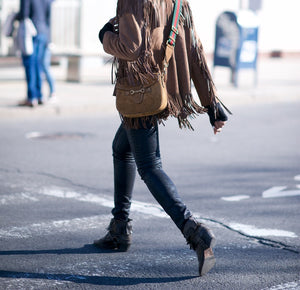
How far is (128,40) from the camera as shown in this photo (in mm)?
4051

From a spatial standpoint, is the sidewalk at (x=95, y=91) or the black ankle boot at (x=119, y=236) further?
the sidewalk at (x=95, y=91)

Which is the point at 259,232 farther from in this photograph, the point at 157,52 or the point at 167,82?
the point at 157,52

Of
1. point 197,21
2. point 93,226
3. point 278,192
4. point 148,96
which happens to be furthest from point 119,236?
point 197,21

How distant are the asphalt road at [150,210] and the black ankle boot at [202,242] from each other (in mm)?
→ 93

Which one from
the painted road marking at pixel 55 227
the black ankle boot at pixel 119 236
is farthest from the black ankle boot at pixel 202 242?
the painted road marking at pixel 55 227

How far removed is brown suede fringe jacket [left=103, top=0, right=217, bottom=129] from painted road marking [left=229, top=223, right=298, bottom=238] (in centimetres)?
107

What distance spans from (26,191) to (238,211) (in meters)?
1.88

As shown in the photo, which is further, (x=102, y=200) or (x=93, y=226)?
(x=102, y=200)

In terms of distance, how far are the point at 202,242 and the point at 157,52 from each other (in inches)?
45.0

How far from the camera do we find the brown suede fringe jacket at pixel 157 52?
4062 millimetres

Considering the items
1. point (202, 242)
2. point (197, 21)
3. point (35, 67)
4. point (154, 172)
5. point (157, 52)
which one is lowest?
point (202, 242)

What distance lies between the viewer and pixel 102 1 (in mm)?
19203

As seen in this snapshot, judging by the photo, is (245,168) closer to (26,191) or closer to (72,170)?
(72,170)

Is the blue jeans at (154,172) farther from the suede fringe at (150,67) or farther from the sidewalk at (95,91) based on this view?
the sidewalk at (95,91)
